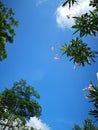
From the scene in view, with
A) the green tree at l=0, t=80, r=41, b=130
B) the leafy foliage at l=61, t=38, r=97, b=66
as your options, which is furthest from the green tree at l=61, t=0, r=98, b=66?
the green tree at l=0, t=80, r=41, b=130

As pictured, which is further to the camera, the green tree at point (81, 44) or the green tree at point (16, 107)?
the green tree at point (16, 107)

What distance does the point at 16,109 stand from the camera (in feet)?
111

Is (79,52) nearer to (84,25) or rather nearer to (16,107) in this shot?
(84,25)

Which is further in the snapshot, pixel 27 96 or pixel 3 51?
pixel 27 96

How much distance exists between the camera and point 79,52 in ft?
43.1

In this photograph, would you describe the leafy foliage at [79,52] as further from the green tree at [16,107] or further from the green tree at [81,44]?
the green tree at [16,107]

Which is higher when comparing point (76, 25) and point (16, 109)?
point (16, 109)

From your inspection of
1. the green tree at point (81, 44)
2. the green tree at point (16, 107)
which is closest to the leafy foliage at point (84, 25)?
the green tree at point (81, 44)

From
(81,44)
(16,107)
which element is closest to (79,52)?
(81,44)

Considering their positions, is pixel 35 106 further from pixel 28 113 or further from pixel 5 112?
pixel 5 112

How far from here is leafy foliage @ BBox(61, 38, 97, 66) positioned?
13.0 meters

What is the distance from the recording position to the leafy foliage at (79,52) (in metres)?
13.0

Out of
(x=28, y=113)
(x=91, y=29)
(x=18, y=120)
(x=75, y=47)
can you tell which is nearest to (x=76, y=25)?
(x=91, y=29)

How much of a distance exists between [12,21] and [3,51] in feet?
7.40
